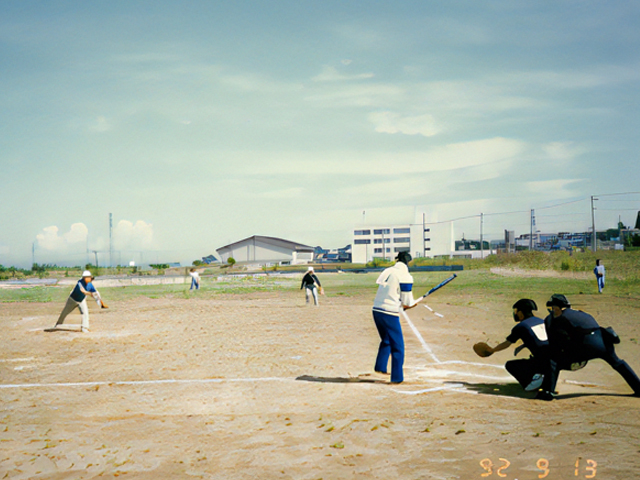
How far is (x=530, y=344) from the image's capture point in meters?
8.19

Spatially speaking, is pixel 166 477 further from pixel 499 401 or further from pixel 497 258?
pixel 497 258

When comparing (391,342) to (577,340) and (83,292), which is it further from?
(83,292)

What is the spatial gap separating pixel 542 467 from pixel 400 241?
110 m

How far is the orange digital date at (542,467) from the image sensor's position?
17.3 ft

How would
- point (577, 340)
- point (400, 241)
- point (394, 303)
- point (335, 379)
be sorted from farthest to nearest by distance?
point (400, 241) → point (335, 379) → point (394, 303) → point (577, 340)

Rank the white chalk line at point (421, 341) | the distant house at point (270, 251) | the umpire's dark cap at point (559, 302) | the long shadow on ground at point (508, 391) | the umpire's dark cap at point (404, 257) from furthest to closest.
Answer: the distant house at point (270, 251) < the white chalk line at point (421, 341) < the umpire's dark cap at point (404, 257) < the long shadow on ground at point (508, 391) < the umpire's dark cap at point (559, 302)

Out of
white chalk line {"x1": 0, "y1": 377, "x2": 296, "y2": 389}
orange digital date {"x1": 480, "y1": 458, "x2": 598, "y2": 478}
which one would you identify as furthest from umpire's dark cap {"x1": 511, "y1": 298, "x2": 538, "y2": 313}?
white chalk line {"x1": 0, "y1": 377, "x2": 296, "y2": 389}

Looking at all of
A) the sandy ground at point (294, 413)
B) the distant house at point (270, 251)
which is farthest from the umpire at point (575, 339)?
the distant house at point (270, 251)

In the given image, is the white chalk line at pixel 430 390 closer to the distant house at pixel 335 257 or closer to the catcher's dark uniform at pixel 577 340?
the catcher's dark uniform at pixel 577 340

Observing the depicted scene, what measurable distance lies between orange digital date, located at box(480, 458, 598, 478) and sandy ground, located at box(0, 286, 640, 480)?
0.09ft

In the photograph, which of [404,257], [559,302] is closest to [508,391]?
[559,302]

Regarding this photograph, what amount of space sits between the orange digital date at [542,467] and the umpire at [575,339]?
2430mm

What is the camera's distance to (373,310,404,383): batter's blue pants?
29.6 ft

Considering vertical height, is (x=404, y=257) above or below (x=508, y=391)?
above
